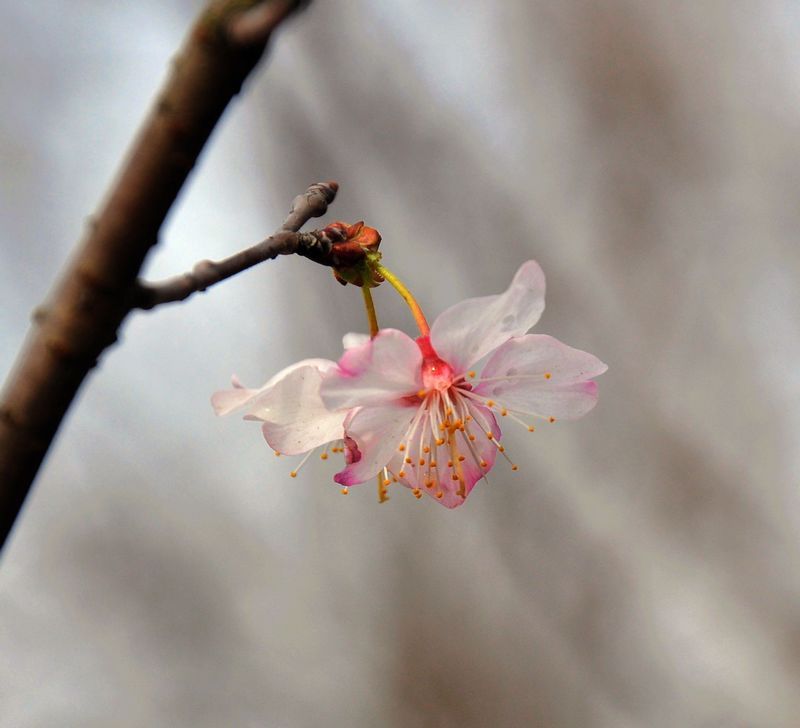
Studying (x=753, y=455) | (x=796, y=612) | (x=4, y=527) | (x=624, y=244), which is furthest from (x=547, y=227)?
(x=4, y=527)

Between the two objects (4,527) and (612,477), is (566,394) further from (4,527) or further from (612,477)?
(612,477)

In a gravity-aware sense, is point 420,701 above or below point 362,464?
below

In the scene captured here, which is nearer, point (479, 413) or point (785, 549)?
point (479, 413)

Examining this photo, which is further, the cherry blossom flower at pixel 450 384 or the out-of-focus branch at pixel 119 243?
the cherry blossom flower at pixel 450 384

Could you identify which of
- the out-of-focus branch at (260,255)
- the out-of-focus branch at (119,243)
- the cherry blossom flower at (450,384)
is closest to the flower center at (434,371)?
the cherry blossom flower at (450,384)

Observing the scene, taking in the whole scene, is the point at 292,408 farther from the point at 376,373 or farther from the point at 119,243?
the point at 119,243

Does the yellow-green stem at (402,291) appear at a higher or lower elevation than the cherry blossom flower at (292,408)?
higher

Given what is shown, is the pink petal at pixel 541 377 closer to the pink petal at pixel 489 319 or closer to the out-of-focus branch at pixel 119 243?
the pink petal at pixel 489 319

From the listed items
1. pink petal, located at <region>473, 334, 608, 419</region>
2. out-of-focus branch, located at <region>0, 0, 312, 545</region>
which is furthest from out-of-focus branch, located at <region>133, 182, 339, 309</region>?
pink petal, located at <region>473, 334, 608, 419</region>
